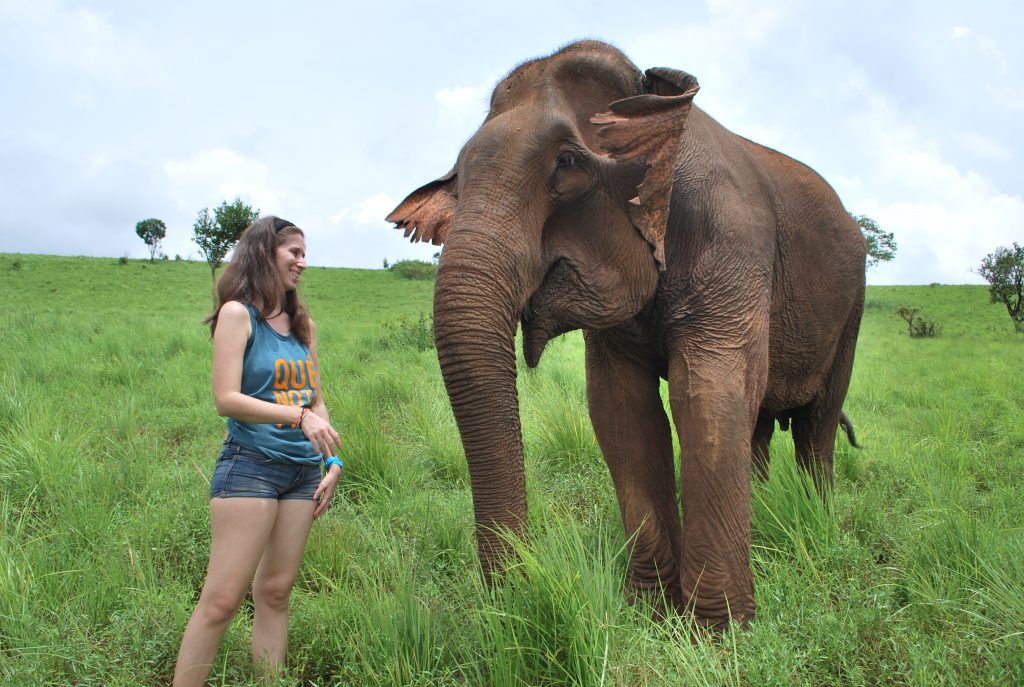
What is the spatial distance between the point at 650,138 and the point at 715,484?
1.56m

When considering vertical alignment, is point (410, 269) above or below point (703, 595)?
above

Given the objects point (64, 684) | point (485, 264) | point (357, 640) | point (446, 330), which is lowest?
point (64, 684)

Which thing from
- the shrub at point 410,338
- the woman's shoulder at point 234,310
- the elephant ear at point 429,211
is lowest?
the shrub at point 410,338

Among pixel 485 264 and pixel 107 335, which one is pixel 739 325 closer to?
pixel 485 264

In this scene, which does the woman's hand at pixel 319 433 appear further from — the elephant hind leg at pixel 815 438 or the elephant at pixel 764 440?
the elephant hind leg at pixel 815 438

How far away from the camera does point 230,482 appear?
3150 mm

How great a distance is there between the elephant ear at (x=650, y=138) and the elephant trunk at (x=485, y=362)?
0.62 m

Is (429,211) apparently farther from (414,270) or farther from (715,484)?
(414,270)

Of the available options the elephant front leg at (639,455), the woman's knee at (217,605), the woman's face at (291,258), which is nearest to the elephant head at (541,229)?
the woman's face at (291,258)

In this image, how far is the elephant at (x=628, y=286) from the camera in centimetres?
318

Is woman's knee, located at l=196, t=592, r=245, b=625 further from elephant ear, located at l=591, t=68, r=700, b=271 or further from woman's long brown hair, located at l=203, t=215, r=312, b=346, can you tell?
elephant ear, located at l=591, t=68, r=700, b=271

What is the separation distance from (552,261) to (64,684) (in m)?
2.64

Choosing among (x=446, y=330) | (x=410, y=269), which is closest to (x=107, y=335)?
(x=446, y=330)

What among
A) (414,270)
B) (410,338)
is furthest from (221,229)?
(410,338)
